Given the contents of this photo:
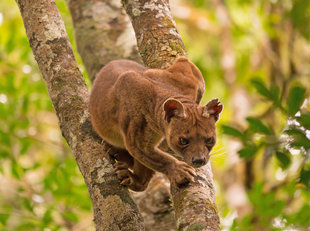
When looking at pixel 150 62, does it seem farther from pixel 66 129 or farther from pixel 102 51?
pixel 102 51

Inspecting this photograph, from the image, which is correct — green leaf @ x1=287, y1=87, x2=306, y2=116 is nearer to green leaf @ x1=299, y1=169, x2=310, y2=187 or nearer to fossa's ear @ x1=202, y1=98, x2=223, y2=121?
green leaf @ x1=299, y1=169, x2=310, y2=187

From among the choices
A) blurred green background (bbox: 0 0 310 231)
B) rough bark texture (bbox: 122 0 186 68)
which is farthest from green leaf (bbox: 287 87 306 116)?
rough bark texture (bbox: 122 0 186 68)

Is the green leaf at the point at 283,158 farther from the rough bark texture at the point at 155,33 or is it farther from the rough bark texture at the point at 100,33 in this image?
the rough bark texture at the point at 100,33

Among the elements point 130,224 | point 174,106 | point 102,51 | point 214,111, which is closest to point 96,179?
point 130,224

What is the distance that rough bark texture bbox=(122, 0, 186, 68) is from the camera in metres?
4.32

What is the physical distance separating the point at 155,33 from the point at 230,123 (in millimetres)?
3004

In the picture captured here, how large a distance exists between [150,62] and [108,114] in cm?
63

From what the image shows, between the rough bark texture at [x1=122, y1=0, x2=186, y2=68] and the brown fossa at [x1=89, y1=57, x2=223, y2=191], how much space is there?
0.44ft

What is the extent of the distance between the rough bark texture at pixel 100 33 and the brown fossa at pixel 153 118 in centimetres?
139

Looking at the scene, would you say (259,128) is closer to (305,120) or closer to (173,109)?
(305,120)

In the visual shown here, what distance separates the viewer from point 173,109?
3.84 m

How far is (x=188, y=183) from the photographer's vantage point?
337 cm

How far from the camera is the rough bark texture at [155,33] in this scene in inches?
170

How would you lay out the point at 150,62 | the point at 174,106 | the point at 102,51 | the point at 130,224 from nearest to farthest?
the point at 130,224, the point at 174,106, the point at 150,62, the point at 102,51
